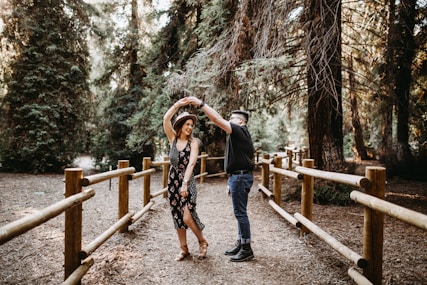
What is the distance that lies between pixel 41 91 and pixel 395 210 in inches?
618

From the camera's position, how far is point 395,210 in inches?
98.8

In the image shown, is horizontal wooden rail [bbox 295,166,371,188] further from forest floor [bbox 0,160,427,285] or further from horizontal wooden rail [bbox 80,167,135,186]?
horizontal wooden rail [bbox 80,167,135,186]

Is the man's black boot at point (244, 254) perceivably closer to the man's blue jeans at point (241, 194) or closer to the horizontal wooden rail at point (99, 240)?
the man's blue jeans at point (241, 194)

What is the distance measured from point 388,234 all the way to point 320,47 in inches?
156

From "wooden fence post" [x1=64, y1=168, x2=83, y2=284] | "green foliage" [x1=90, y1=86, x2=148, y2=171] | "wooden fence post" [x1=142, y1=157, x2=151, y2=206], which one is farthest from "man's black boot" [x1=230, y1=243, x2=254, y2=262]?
"green foliage" [x1=90, y1=86, x2=148, y2=171]

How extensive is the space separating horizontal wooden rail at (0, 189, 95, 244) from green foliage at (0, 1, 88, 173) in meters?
12.7

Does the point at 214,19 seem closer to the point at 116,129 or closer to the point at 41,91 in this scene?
the point at 116,129

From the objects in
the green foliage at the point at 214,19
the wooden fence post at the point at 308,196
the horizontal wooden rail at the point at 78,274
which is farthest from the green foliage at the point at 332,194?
the horizontal wooden rail at the point at 78,274

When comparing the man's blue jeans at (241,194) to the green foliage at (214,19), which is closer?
the man's blue jeans at (241,194)

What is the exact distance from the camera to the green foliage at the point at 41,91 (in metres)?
14.3

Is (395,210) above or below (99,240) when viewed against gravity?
above

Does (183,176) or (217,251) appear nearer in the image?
(183,176)

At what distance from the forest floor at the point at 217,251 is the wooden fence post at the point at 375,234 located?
76cm

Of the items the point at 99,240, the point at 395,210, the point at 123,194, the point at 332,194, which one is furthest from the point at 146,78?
the point at 395,210
